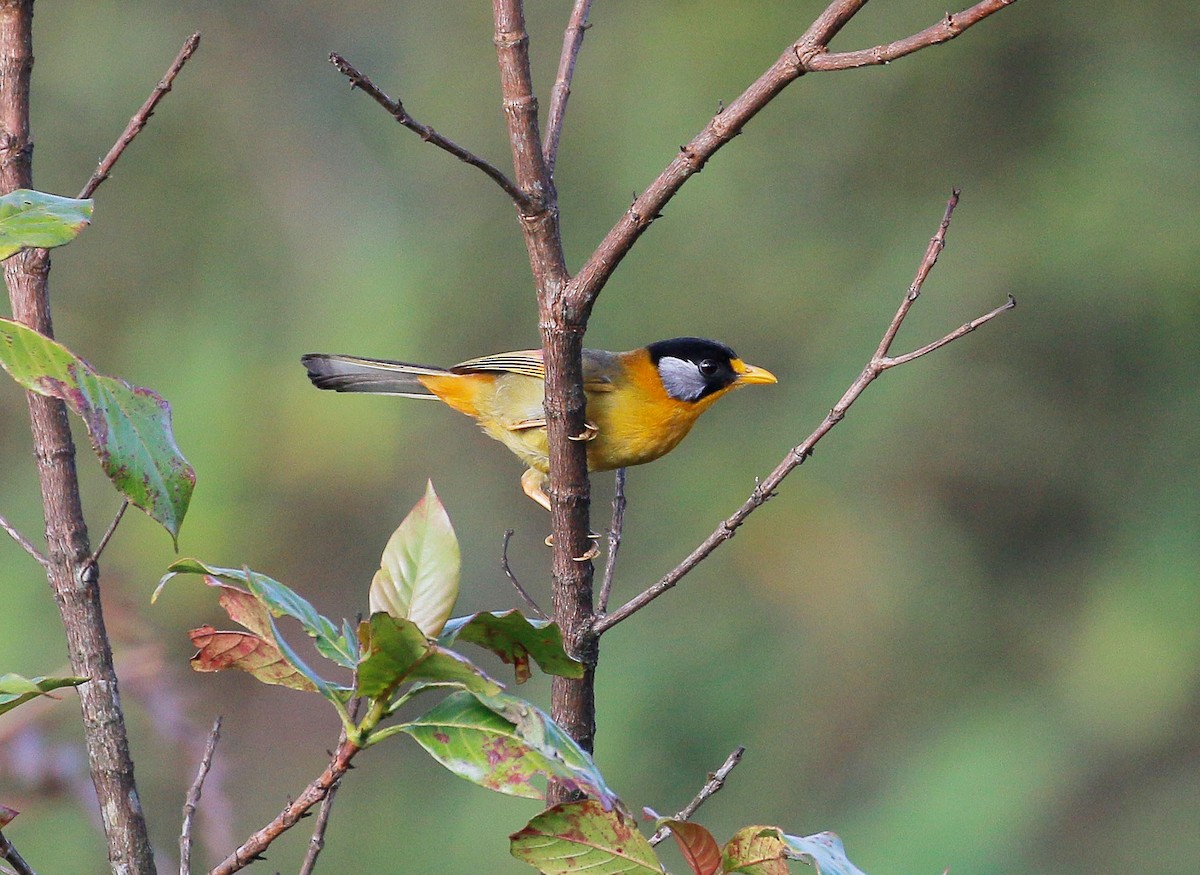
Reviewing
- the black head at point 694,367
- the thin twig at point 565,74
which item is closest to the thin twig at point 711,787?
the thin twig at point 565,74

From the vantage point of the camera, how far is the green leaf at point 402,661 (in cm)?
112

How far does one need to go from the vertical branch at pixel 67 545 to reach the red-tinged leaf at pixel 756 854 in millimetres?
786

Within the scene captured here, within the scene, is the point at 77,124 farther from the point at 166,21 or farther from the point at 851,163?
the point at 851,163

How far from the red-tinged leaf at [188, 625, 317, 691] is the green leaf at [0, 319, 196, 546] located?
0.47 feet

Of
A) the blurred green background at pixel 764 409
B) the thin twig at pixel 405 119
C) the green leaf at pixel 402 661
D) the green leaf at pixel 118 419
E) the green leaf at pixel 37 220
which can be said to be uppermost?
the thin twig at pixel 405 119

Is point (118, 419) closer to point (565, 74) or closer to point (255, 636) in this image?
point (255, 636)

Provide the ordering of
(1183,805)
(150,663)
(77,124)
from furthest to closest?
(77,124) < (1183,805) < (150,663)

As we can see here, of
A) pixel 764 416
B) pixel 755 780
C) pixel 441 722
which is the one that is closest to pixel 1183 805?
pixel 755 780

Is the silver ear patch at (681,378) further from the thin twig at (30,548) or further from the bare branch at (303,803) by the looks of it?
the bare branch at (303,803)

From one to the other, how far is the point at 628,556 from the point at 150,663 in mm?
4590

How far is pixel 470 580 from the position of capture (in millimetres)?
6805

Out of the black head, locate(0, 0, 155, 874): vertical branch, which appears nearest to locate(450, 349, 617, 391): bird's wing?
the black head

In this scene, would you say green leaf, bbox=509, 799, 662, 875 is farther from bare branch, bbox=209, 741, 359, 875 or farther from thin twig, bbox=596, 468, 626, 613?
Answer: thin twig, bbox=596, 468, 626, 613

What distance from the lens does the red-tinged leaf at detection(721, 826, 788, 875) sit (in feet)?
4.29
